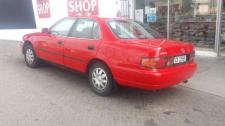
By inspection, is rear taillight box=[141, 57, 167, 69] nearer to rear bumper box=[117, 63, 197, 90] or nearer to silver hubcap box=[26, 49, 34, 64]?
rear bumper box=[117, 63, 197, 90]

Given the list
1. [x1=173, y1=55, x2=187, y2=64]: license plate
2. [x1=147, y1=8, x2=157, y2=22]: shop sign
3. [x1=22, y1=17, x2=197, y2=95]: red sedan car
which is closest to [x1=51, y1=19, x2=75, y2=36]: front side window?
[x1=22, y1=17, x2=197, y2=95]: red sedan car

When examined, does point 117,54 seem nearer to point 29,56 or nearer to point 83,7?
point 29,56

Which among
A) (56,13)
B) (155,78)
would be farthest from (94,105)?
(56,13)

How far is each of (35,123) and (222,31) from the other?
6584 mm

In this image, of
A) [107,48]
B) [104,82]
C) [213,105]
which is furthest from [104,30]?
[213,105]

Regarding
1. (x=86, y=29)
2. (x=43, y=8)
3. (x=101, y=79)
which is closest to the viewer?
(x=101, y=79)

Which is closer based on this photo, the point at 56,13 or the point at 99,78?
the point at 99,78

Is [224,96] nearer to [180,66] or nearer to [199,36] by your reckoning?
[180,66]

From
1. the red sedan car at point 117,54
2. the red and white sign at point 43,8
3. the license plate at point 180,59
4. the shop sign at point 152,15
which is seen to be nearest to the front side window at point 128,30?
the red sedan car at point 117,54

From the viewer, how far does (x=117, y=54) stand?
4.99 m

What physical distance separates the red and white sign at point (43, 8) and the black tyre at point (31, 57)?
664 centimetres

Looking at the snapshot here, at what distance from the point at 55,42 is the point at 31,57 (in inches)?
56.9

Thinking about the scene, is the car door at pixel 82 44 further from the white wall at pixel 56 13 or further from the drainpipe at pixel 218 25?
the white wall at pixel 56 13

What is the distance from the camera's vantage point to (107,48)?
5.18m
